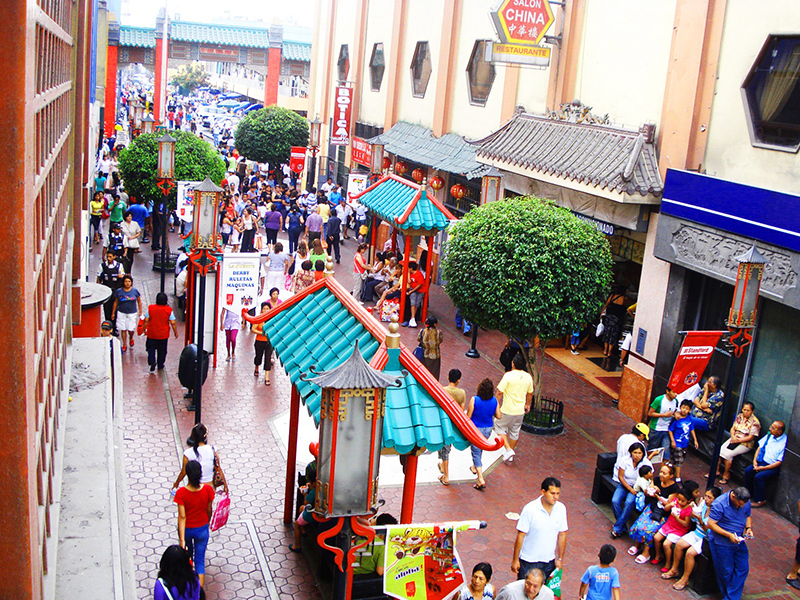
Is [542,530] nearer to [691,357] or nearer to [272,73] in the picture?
[691,357]

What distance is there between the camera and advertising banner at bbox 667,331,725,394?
1130 cm

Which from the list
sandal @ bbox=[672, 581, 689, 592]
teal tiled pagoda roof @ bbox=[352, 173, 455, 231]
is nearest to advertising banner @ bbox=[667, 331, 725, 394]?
sandal @ bbox=[672, 581, 689, 592]

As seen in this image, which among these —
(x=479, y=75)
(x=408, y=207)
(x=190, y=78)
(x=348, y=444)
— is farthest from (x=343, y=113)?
(x=190, y=78)

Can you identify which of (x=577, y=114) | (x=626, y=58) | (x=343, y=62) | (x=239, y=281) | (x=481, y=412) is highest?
(x=343, y=62)

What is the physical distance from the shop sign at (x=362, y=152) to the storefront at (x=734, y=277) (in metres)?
14.4

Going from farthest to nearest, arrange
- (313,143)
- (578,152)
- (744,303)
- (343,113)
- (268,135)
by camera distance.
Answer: (313,143), (268,135), (343,113), (578,152), (744,303)

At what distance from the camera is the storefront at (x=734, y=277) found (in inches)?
454

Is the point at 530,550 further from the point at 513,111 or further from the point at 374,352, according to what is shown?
the point at 513,111

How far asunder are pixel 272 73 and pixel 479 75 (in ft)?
89.8

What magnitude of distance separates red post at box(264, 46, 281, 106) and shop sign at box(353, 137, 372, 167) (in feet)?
56.5

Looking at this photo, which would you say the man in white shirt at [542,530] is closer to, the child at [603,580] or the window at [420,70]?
the child at [603,580]

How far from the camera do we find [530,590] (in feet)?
22.8

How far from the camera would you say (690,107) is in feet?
45.2

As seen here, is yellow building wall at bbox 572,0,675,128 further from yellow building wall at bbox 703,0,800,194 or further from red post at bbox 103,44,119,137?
red post at bbox 103,44,119,137
